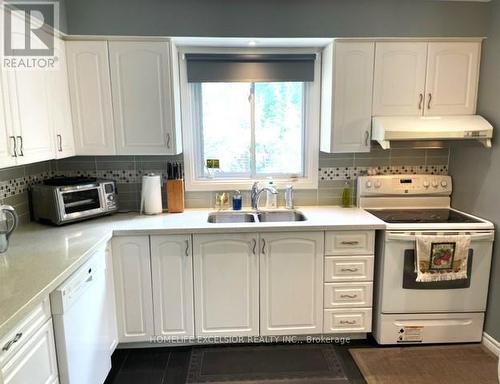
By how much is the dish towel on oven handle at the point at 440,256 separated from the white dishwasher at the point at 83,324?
2002 millimetres

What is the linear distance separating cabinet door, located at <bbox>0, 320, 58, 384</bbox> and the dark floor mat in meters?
0.95

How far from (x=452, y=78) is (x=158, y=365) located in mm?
2879

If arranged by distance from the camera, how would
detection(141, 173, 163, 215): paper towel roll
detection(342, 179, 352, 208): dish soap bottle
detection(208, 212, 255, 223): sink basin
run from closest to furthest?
detection(141, 173, 163, 215): paper towel roll → detection(208, 212, 255, 223): sink basin → detection(342, 179, 352, 208): dish soap bottle

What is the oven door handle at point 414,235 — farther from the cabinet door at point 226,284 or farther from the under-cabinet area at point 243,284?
the cabinet door at point 226,284

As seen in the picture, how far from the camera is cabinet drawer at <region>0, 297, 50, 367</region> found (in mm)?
1206

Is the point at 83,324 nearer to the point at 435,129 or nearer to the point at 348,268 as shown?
the point at 348,268

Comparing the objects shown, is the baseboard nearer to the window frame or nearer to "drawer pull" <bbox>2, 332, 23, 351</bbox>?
the window frame

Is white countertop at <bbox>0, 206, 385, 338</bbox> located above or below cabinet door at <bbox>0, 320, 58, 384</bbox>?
above

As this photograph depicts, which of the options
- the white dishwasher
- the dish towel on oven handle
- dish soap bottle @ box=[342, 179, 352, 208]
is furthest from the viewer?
dish soap bottle @ box=[342, 179, 352, 208]

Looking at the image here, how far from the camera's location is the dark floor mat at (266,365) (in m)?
2.23

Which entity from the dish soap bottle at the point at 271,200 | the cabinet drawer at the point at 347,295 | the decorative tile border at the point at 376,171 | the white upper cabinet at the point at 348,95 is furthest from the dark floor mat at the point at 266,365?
the white upper cabinet at the point at 348,95

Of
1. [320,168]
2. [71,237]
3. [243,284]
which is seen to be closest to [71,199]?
[71,237]

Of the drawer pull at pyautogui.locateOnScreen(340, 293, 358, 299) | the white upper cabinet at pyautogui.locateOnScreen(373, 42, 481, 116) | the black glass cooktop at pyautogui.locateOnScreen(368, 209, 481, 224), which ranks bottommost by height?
the drawer pull at pyautogui.locateOnScreen(340, 293, 358, 299)
